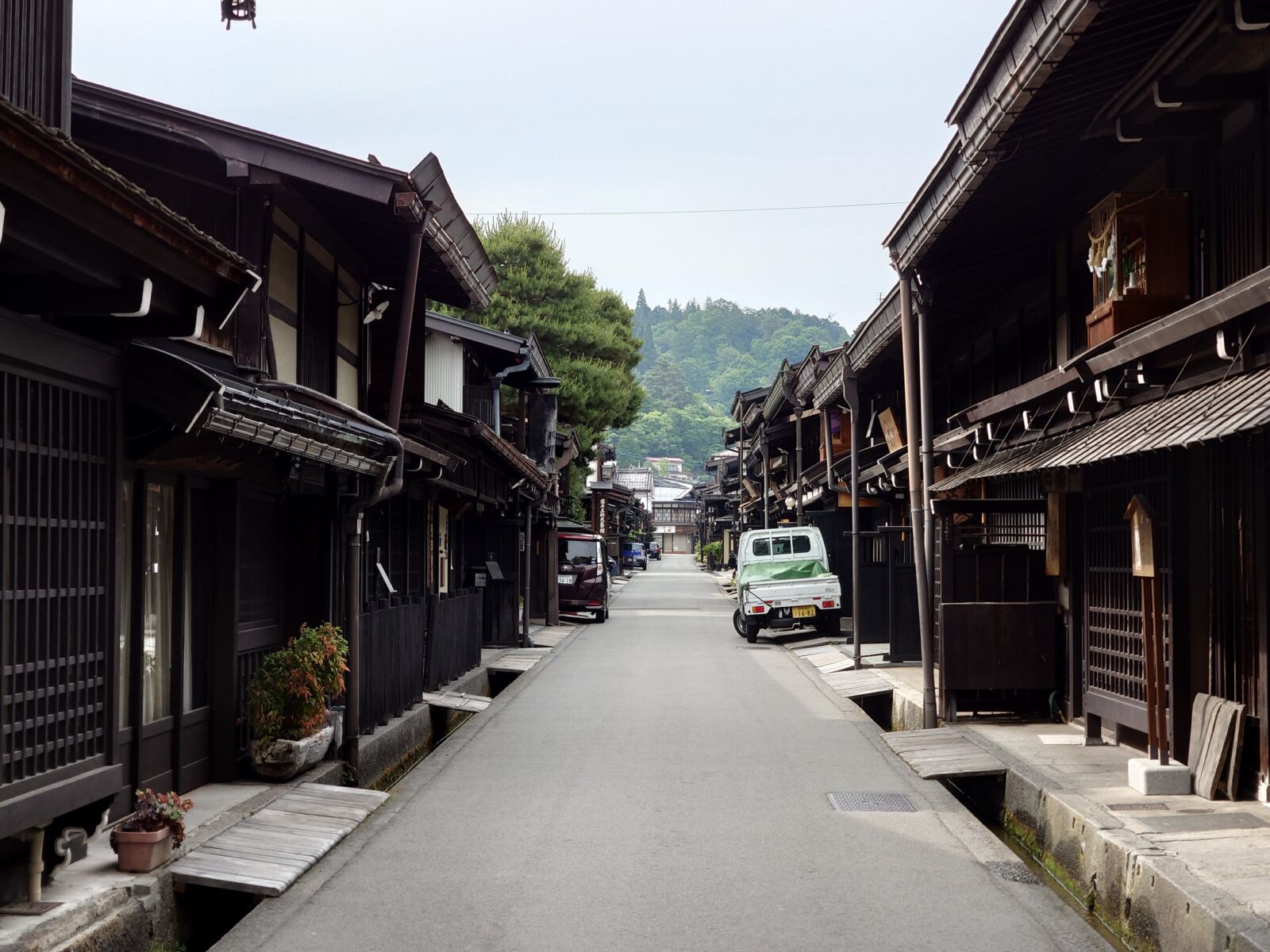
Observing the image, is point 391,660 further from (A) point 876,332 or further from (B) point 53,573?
(A) point 876,332

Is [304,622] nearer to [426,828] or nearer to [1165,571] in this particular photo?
[426,828]

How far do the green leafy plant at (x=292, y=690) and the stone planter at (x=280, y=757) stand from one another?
0.09 meters

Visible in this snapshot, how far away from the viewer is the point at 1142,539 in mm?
10109

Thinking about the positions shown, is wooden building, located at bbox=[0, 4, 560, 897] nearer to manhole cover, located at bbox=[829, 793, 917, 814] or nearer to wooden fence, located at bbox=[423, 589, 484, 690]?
wooden fence, located at bbox=[423, 589, 484, 690]

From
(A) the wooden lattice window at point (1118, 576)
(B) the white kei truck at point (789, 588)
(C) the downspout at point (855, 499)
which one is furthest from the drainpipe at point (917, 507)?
(B) the white kei truck at point (789, 588)

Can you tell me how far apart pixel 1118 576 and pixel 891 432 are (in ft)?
35.9

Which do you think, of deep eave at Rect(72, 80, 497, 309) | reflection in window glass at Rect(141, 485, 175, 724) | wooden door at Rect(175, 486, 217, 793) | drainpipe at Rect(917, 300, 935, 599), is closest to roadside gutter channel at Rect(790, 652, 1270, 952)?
drainpipe at Rect(917, 300, 935, 599)

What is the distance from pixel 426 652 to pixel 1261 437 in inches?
457

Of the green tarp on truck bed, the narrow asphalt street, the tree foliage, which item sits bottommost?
the narrow asphalt street

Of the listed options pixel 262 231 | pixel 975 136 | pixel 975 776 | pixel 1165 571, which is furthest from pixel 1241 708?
pixel 262 231

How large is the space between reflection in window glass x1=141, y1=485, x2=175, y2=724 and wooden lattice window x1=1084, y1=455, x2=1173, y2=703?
26.6 feet

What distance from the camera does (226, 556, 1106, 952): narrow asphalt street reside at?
7125mm

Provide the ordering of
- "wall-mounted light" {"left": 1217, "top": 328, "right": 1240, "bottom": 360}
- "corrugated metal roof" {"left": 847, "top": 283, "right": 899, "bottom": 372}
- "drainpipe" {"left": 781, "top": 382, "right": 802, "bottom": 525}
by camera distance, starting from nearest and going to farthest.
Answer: "wall-mounted light" {"left": 1217, "top": 328, "right": 1240, "bottom": 360}, "corrugated metal roof" {"left": 847, "top": 283, "right": 899, "bottom": 372}, "drainpipe" {"left": 781, "top": 382, "right": 802, "bottom": 525}

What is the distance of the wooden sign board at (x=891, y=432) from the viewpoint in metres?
23.0
